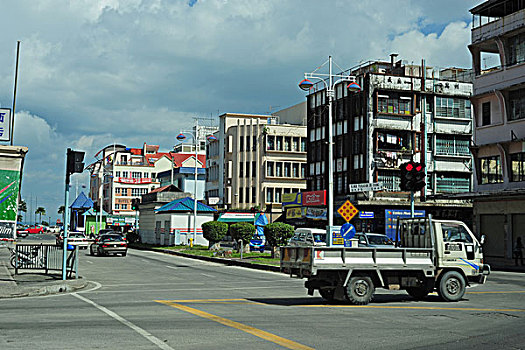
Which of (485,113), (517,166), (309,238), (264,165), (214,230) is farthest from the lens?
(264,165)

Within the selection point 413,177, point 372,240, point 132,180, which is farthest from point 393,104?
point 132,180

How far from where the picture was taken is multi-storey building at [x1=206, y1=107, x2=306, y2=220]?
77.1m

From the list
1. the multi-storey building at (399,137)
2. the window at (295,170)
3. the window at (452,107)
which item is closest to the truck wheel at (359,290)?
the multi-storey building at (399,137)

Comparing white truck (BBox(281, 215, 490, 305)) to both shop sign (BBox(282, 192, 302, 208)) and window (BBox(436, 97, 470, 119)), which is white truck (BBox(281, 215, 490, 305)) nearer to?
window (BBox(436, 97, 470, 119))

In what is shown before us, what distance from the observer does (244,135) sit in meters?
80.4

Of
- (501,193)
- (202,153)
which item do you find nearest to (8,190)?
(501,193)

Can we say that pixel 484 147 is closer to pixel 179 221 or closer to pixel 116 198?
pixel 179 221

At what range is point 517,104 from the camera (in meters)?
40.2

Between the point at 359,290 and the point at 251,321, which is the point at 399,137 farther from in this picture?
the point at 251,321

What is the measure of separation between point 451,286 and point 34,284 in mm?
12600

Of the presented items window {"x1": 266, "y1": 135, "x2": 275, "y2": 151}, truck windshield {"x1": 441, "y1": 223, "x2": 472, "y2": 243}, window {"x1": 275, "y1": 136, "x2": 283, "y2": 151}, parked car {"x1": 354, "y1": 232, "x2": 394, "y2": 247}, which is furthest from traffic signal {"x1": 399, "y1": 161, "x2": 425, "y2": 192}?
window {"x1": 275, "y1": 136, "x2": 283, "y2": 151}

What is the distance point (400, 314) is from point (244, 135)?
67.3 meters

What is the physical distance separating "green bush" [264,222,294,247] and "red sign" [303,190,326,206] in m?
23.0

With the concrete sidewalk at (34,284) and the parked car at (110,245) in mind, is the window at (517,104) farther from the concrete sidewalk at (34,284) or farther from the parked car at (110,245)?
the concrete sidewalk at (34,284)
